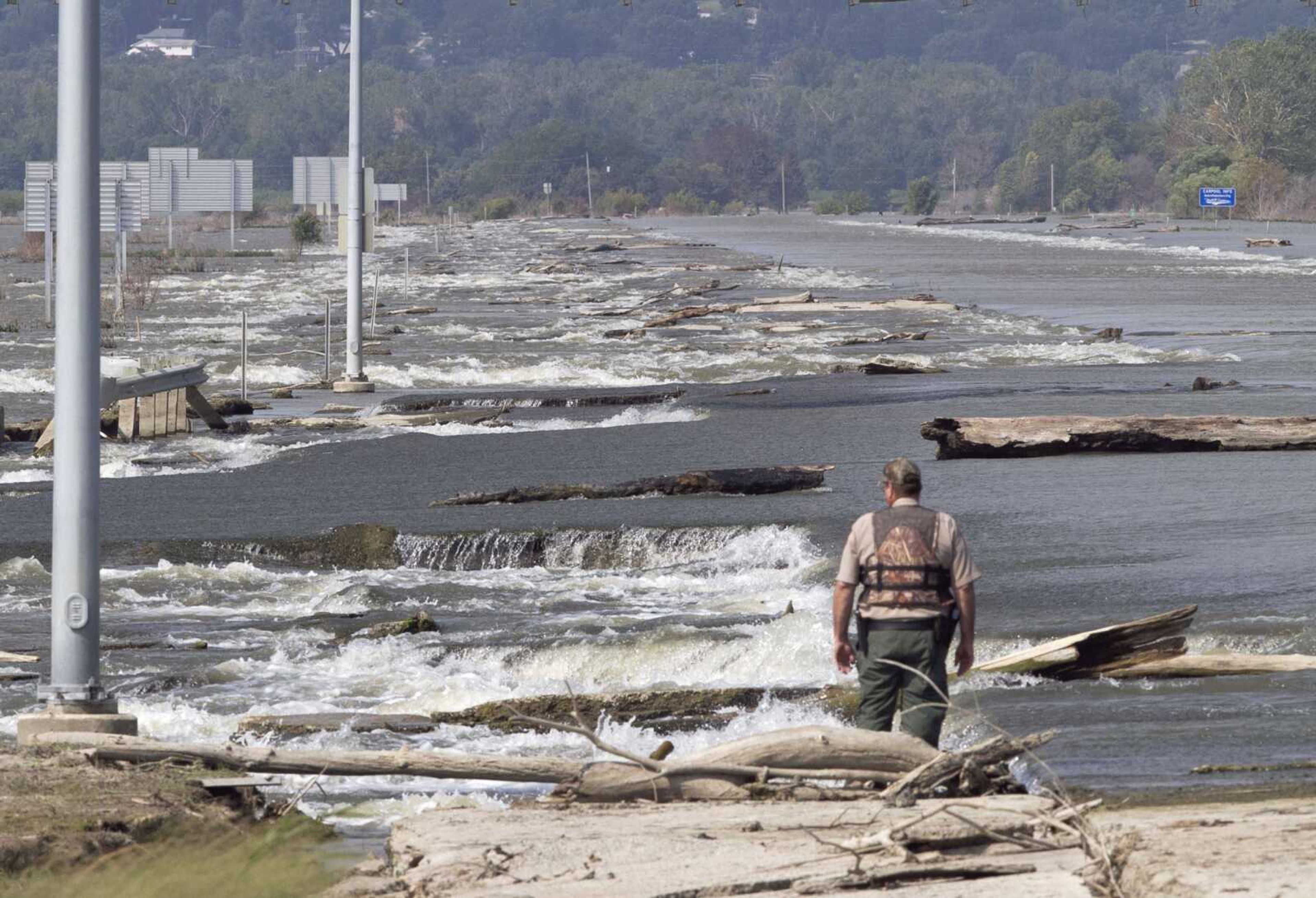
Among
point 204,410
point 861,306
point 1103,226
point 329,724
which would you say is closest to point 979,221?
point 1103,226

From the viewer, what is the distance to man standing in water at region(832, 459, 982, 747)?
9914 millimetres

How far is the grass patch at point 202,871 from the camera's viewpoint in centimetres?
869

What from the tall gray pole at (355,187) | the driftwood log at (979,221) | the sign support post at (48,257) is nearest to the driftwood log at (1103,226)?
the driftwood log at (979,221)

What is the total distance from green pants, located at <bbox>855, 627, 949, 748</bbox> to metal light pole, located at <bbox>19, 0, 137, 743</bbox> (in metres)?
3.69

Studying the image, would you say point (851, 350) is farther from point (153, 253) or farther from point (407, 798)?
point (153, 253)

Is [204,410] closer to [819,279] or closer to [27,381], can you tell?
[27,381]

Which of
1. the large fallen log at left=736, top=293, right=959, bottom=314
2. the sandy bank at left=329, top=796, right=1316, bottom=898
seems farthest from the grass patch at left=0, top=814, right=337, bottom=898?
the large fallen log at left=736, top=293, right=959, bottom=314

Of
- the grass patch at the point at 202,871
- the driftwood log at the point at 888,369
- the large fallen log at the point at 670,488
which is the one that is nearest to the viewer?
the grass patch at the point at 202,871

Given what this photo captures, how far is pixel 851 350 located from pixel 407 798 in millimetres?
28893

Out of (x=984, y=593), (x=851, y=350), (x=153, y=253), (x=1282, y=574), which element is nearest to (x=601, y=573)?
(x=984, y=593)

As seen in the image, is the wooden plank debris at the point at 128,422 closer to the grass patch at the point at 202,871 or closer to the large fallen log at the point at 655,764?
the large fallen log at the point at 655,764

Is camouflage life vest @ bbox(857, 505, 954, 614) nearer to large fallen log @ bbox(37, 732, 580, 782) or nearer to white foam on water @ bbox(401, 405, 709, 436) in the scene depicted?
large fallen log @ bbox(37, 732, 580, 782)

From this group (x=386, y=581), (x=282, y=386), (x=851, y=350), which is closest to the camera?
(x=386, y=581)

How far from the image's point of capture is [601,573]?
17688 millimetres
